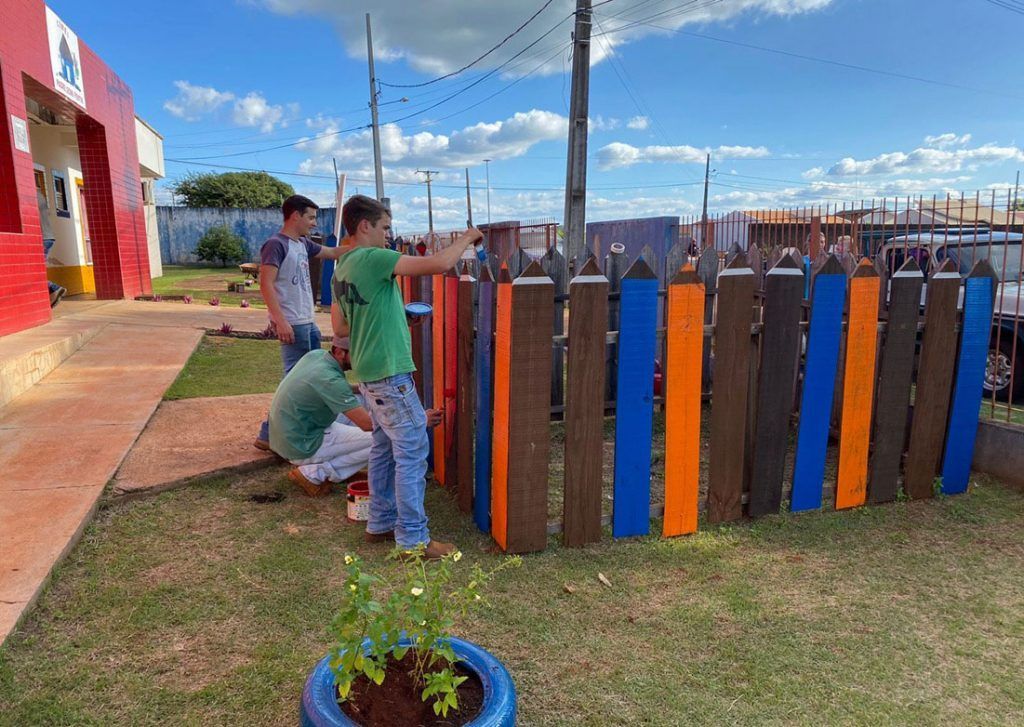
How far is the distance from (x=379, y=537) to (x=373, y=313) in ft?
3.74

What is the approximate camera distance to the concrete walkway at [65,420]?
9.64ft

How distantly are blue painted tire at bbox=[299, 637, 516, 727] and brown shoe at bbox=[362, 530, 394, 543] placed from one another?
147 centimetres

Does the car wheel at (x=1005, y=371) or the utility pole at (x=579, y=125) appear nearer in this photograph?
the car wheel at (x=1005, y=371)

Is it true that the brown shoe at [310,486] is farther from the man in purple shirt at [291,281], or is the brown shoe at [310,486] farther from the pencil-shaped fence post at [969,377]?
the pencil-shaped fence post at [969,377]

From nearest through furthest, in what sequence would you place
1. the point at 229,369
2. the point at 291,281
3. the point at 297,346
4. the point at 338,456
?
1. the point at 338,456
2. the point at 291,281
3. the point at 297,346
4. the point at 229,369

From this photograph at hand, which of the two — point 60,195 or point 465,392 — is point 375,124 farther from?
point 465,392

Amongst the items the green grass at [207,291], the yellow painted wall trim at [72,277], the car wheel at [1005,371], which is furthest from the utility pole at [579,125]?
the yellow painted wall trim at [72,277]

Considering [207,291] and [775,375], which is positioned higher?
[775,375]

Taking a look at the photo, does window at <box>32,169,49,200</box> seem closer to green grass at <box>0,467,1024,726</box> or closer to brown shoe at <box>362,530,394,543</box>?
green grass at <box>0,467,1024,726</box>

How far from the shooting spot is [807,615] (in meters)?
2.73

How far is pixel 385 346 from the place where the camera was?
2.98m

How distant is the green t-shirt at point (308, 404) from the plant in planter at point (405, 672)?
1.58m

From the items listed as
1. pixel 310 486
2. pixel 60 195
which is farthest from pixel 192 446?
pixel 60 195

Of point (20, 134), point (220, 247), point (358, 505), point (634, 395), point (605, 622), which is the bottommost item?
point (605, 622)
